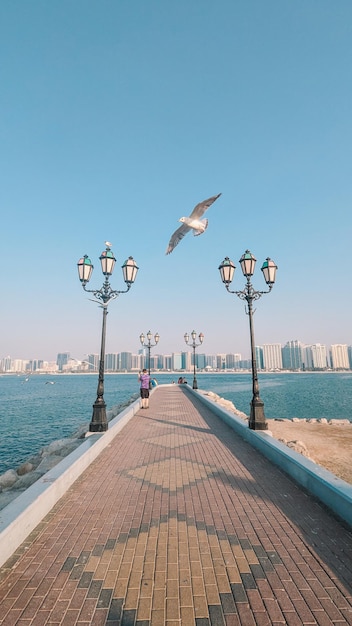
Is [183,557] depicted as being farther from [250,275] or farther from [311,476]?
[250,275]

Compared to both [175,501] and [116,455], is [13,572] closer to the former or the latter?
[175,501]

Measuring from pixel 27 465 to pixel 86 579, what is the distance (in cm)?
878

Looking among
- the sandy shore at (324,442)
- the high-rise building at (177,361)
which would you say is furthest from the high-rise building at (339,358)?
the sandy shore at (324,442)

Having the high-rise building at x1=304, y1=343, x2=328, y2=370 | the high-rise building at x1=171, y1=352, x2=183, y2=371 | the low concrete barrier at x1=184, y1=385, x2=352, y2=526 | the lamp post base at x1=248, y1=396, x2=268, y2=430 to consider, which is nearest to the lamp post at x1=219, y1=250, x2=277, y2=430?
the lamp post base at x1=248, y1=396, x2=268, y2=430

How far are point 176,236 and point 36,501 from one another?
335 inches

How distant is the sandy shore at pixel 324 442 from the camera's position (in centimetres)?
989

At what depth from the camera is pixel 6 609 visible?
2414 millimetres

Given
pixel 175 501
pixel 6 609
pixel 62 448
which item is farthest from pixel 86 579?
pixel 62 448

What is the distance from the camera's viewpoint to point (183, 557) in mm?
3045

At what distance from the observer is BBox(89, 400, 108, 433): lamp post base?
8328 millimetres

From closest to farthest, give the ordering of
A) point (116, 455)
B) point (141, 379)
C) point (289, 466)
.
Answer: point (289, 466)
point (116, 455)
point (141, 379)

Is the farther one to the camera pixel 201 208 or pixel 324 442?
pixel 324 442

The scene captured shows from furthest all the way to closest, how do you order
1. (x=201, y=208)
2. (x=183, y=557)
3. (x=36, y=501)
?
(x=201, y=208), (x=36, y=501), (x=183, y=557)

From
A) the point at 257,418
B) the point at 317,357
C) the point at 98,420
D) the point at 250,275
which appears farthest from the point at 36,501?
the point at 317,357
